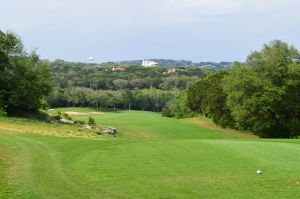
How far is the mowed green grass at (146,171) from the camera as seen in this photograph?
39.7ft

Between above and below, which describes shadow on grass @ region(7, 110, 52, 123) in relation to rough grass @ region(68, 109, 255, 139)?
above

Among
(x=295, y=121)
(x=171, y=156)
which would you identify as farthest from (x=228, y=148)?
(x=295, y=121)

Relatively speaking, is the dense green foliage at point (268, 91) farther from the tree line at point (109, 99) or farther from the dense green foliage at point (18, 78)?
the tree line at point (109, 99)

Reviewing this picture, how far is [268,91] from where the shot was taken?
175 feet

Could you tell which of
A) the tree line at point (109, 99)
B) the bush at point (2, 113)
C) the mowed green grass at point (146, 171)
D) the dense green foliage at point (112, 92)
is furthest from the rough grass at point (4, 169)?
the tree line at point (109, 99)

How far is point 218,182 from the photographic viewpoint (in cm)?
1328

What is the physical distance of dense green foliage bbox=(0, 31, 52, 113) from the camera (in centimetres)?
4272

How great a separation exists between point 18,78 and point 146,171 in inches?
1240

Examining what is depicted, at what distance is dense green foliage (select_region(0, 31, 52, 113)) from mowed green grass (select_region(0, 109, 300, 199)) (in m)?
20.7

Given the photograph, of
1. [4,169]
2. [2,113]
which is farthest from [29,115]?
[4,169]

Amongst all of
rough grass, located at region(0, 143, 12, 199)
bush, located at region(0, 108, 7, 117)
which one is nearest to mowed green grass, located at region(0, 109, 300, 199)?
rough grass, located at region(0, 143, 12, 199)

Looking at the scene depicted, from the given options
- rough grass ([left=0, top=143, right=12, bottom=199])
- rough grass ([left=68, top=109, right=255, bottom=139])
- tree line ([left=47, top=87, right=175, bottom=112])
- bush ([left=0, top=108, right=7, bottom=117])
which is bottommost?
rough grass ([left=68, top=109, right=255, bottom=139])

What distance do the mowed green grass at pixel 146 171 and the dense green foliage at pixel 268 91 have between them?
33.1m

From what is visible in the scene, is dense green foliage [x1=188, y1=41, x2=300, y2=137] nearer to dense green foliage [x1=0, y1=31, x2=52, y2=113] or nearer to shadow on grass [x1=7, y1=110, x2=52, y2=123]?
shadow on grass [x1=7, y1=110, x2=52, y2=123]
